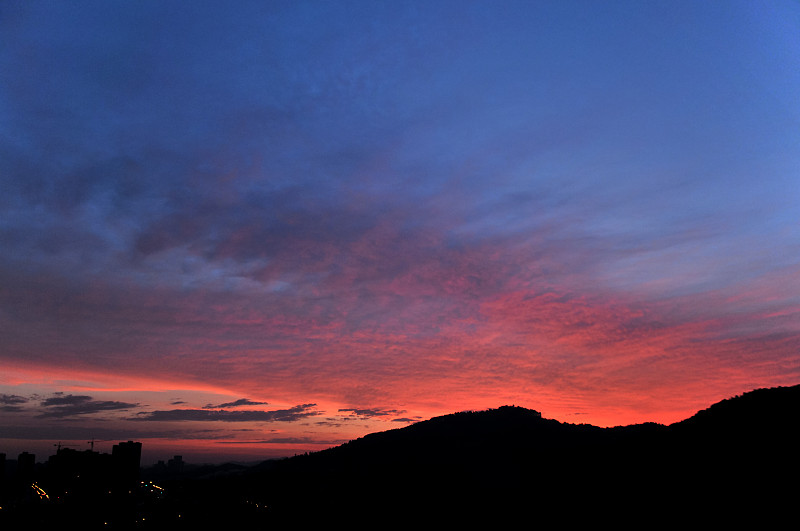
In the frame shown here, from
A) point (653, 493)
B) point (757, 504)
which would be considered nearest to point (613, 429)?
point (653, 493)

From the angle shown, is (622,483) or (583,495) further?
(583,495)

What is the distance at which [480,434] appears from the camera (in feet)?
651

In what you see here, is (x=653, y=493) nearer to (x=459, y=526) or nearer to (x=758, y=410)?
(x=758, y=410)

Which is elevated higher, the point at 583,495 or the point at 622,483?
the point at 622,483

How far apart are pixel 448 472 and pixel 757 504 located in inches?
4660

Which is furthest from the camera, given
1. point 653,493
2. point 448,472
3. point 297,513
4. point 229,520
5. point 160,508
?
point 448,472

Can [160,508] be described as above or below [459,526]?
above

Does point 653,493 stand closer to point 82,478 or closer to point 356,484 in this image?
point 82,478

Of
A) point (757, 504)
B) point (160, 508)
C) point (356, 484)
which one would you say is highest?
point (757, 504)

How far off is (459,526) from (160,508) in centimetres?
4949

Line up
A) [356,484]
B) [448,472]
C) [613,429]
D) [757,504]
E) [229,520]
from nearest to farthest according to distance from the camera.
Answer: [757,504] < [229,520] < [356,484] < [448,472] < [613,429]

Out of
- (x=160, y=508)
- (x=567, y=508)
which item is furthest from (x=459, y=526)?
(x=160, y=508)

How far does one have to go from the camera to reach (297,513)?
99.4m

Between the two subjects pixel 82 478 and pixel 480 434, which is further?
pixel 480 434
